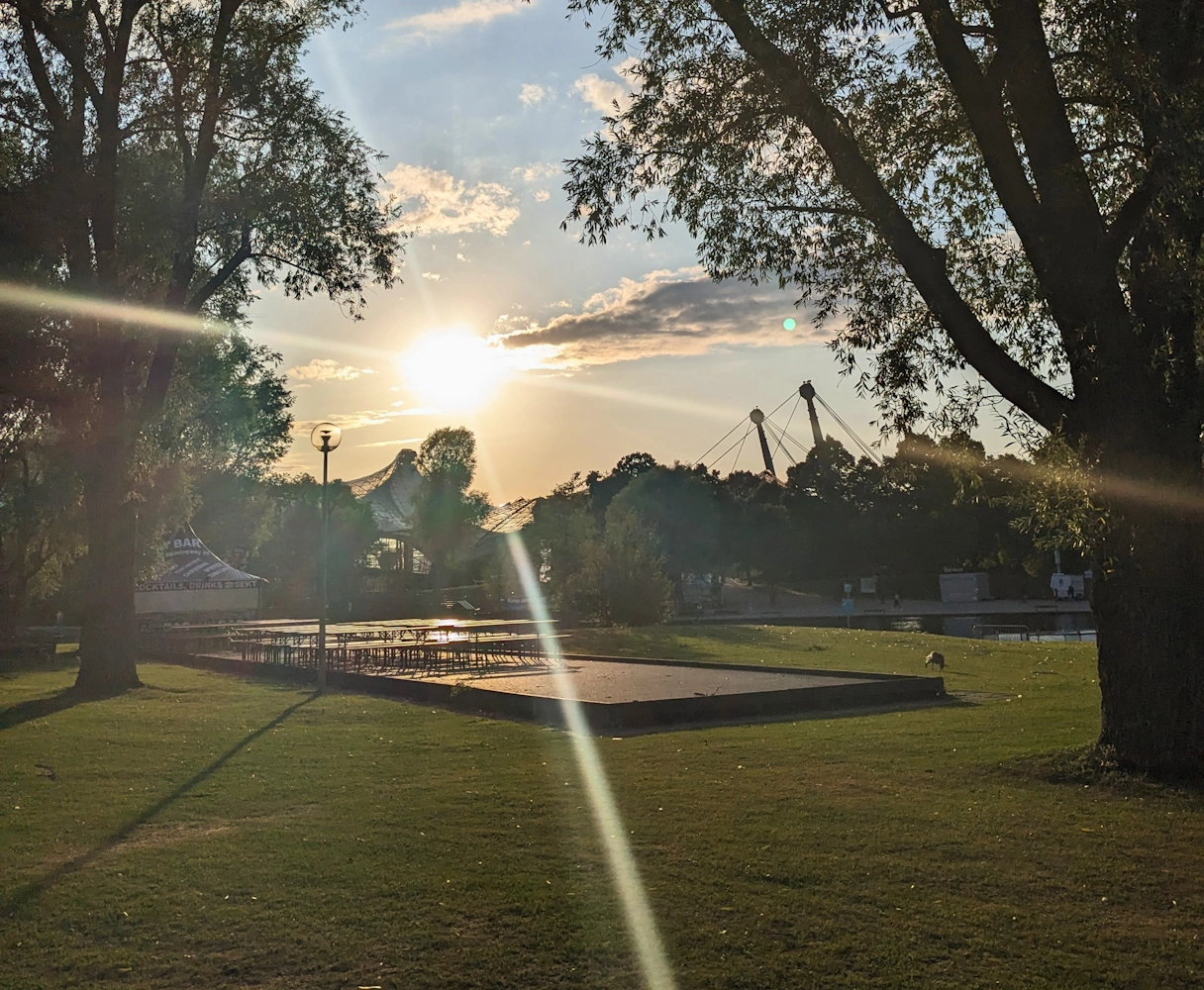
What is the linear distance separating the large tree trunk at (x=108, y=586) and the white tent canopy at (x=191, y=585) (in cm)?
2801

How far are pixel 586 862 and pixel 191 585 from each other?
46706 millimetres

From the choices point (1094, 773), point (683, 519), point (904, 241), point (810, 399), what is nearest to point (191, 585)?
A: point (683, 519)

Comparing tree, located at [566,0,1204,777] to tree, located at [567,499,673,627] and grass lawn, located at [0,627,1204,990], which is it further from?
tree, located at [567,499,673,627]

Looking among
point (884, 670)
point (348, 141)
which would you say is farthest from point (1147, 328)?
point (348, 141)

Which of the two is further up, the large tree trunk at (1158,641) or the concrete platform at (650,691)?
the large tree trunk at (1158,641)

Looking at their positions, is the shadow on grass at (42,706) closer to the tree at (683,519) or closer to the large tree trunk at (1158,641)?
the large tree trunk at (1158,641)

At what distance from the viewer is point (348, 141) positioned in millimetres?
22703

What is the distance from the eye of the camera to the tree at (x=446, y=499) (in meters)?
102

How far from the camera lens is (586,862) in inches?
286

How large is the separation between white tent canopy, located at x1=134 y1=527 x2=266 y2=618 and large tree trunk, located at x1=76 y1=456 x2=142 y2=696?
28.0m

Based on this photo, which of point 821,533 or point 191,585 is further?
point 821,533

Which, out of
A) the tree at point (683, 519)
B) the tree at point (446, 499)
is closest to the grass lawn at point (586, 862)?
the tree at point (683, 519)

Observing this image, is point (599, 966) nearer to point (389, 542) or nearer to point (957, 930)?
point (957, 930)

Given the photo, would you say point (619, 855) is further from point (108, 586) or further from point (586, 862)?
point (108, 586)
